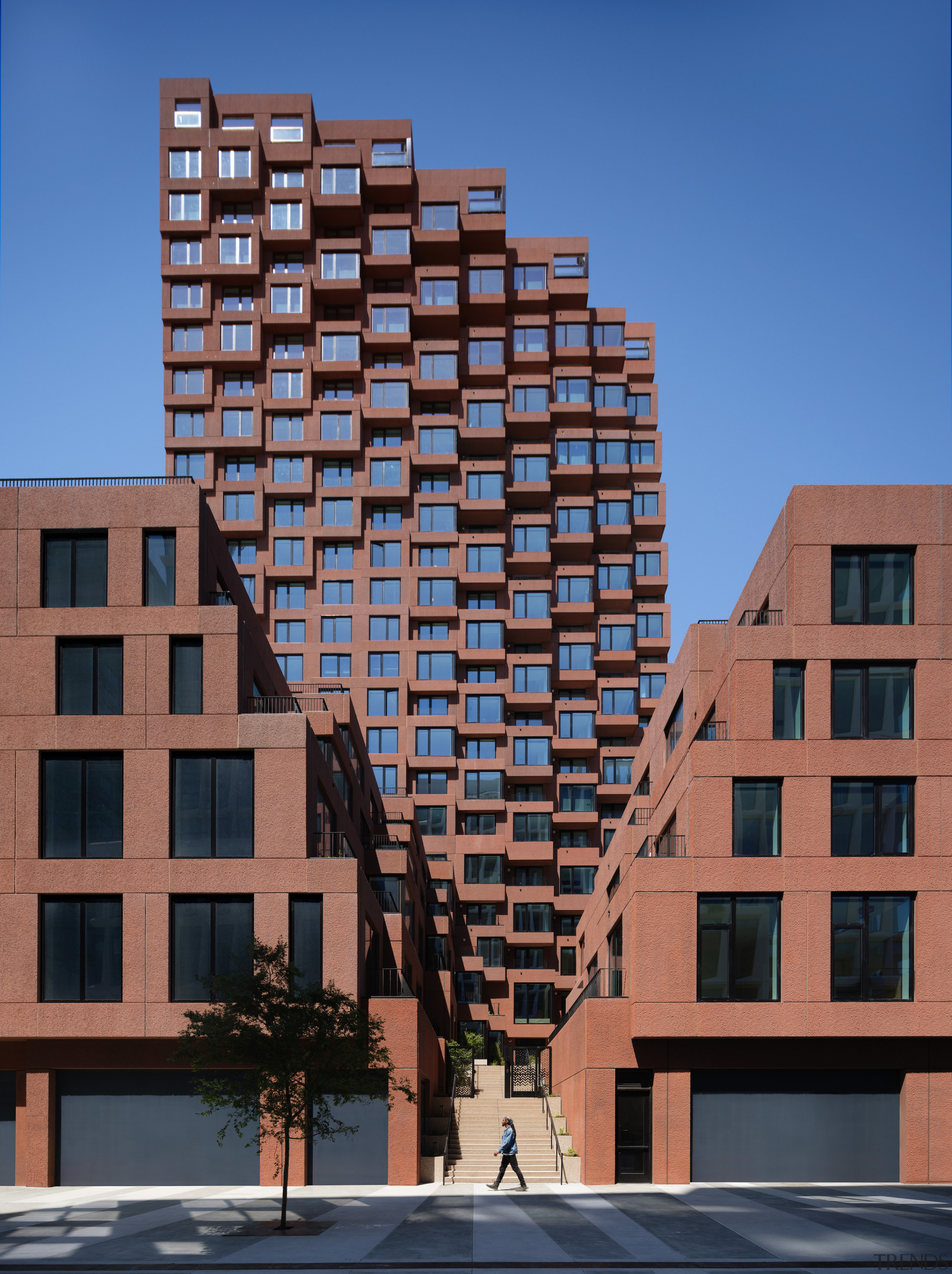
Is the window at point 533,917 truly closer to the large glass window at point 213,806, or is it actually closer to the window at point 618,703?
the window at point 618,703

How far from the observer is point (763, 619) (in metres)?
35.2

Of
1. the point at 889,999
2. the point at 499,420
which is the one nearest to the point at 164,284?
the point at 499,420

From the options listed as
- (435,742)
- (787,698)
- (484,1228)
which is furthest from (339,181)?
(484,1228)

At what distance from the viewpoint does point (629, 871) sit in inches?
1330

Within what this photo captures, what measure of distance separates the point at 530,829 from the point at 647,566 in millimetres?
20819

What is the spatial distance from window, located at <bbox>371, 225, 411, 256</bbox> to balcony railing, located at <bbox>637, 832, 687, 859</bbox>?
54.6 meters

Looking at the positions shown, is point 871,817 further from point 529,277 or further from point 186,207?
point 186,207

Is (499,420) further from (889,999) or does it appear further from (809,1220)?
(809,1220)

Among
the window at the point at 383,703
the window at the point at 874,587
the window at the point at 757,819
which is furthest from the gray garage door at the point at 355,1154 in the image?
the window at the point at 383,703

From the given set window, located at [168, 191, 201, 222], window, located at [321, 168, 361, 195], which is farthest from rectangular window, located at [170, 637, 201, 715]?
window, located at [321, 168, 361, 195]

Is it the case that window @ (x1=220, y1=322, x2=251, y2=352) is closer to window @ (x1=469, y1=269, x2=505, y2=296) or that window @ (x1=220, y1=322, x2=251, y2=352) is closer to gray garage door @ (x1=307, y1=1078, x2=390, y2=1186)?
window @ (x1=469, y1=269, x2=505, y2=296)

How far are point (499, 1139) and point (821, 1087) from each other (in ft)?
43.2

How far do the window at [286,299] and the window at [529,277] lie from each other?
54.4 feet

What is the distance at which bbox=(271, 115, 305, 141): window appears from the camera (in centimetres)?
8100
